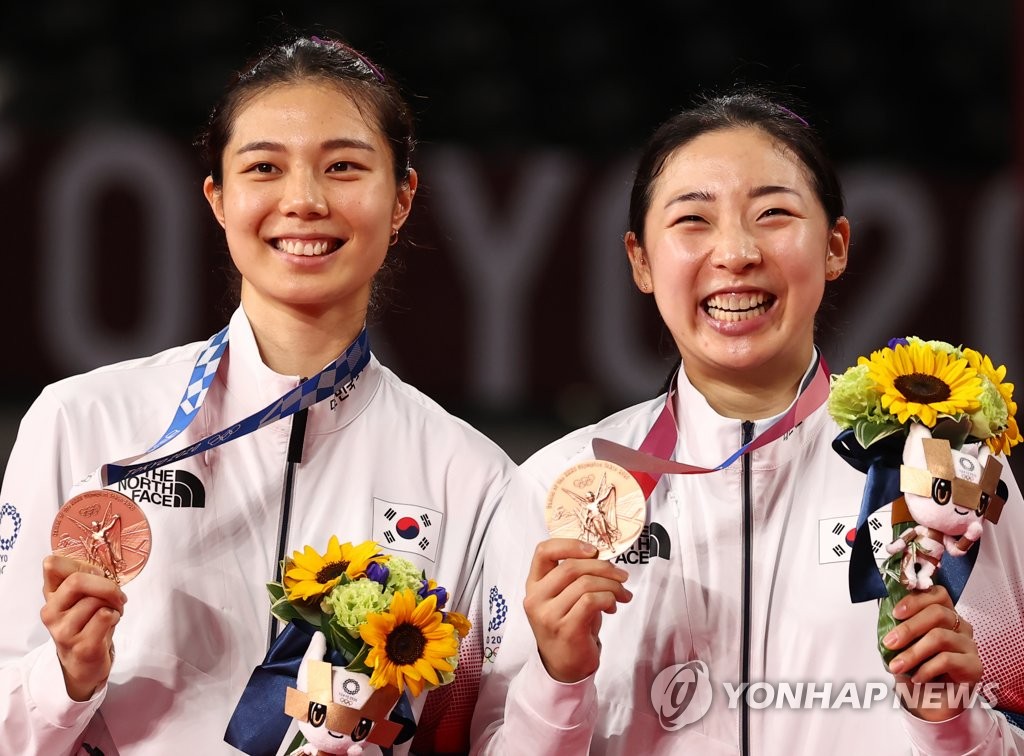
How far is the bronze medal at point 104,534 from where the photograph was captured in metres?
2.21

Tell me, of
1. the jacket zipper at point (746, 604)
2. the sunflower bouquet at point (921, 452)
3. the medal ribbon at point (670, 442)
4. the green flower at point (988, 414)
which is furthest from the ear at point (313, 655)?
the green flower at point (988, 414)

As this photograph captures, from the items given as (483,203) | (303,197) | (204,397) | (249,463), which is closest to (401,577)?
(249,463)

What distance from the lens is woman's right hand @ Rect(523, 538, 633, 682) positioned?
2.13m

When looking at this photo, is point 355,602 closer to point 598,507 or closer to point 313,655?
point 313,655

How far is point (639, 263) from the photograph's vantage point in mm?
2596

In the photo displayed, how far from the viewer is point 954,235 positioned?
15.2ft

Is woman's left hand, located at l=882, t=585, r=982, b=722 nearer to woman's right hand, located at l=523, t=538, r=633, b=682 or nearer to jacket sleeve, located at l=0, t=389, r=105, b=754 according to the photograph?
woman's right hand, located at l=523, t=538, r=633, b=682

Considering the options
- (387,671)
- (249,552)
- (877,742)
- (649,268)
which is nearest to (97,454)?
(249,552)

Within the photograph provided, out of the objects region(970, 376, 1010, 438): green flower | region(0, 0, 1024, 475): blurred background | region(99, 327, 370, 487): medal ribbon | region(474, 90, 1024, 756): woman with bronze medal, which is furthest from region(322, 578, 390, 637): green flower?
region(0, 0, 1024, 475): blurred background

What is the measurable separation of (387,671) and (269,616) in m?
0.33

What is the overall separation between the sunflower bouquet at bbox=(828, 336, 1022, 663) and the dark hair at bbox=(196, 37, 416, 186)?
92cm

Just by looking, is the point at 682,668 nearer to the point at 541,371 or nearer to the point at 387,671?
the point at 387,671

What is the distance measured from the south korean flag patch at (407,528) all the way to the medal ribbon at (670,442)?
32 centimetres

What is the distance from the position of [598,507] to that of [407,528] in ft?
1.29
